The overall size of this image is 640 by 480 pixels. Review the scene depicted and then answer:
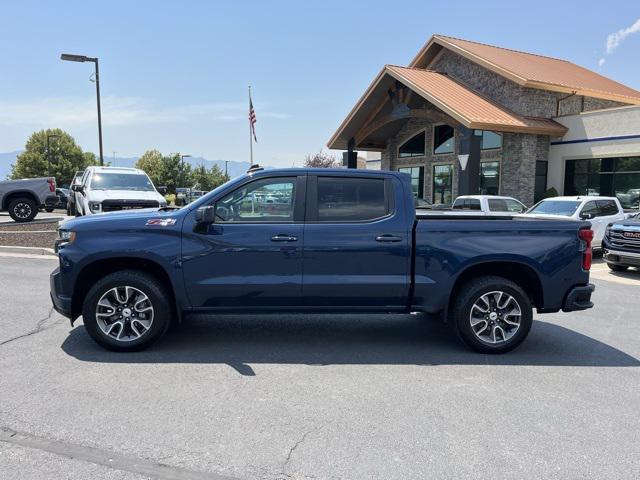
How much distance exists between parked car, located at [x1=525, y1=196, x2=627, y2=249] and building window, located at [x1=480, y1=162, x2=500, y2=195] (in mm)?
9167

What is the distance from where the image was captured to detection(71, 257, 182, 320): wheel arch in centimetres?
512

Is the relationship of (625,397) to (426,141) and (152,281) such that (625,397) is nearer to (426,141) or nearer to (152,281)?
(152,281)

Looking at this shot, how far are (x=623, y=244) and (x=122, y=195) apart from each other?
1188 cm

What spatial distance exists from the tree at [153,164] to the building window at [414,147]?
54.5 metres

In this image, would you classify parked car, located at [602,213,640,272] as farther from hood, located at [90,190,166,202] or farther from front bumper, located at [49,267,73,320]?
hood, located at [90,190,166,202]

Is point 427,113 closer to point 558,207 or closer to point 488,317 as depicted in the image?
point 558,207

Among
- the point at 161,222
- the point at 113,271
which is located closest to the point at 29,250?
the point at 113,271

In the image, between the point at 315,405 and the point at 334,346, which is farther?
the point at 334,346

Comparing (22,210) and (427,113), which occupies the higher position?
(427,113)

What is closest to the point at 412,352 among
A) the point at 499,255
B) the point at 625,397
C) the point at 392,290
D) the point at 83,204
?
the point at 392,290

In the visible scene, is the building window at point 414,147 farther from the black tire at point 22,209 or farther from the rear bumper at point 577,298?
the rear bumper at point 577,298

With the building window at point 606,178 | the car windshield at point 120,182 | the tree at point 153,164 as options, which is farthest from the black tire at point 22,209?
the tree at point 153,164

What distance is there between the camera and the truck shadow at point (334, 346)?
16.5 feet

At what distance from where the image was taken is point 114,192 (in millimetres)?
13086
